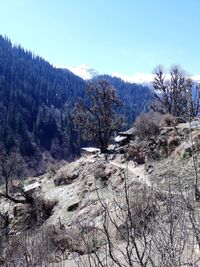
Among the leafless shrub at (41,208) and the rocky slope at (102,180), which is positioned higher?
the rocky slope at (102,180)

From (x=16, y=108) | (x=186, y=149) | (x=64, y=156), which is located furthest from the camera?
(x=16, y=108)

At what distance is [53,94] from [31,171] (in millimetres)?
81165

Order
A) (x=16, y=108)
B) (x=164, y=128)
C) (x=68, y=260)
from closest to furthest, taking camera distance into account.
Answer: (x=68, y=260) < (x=164, y=128) < (x=16, y=108)

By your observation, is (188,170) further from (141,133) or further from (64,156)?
(64,156)

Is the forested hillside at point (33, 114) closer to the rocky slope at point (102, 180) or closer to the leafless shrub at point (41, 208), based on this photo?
the rocky slope at point (102, 180)

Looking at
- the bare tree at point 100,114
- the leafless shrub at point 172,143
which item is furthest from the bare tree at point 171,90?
the leafless shrub at point 172,143

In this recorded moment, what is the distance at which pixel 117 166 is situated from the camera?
25766 millimetres

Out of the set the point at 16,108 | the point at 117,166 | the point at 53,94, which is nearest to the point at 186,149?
the point at 117,166

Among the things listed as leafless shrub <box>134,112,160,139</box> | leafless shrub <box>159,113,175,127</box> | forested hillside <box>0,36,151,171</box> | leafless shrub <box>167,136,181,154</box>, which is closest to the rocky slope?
leafless shrub <box>167,136,181,154</box>

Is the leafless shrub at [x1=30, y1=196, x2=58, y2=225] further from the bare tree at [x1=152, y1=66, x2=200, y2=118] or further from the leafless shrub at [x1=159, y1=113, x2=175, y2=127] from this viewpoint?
the bare tree at [x1=152, y1=66, x2=200, y2=118]

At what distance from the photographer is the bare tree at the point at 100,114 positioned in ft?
123

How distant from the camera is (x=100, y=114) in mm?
38281

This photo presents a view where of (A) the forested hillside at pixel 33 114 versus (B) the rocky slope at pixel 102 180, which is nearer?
(B) the rocky slope at pixel 102 180

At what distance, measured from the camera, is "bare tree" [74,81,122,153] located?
37.5m
